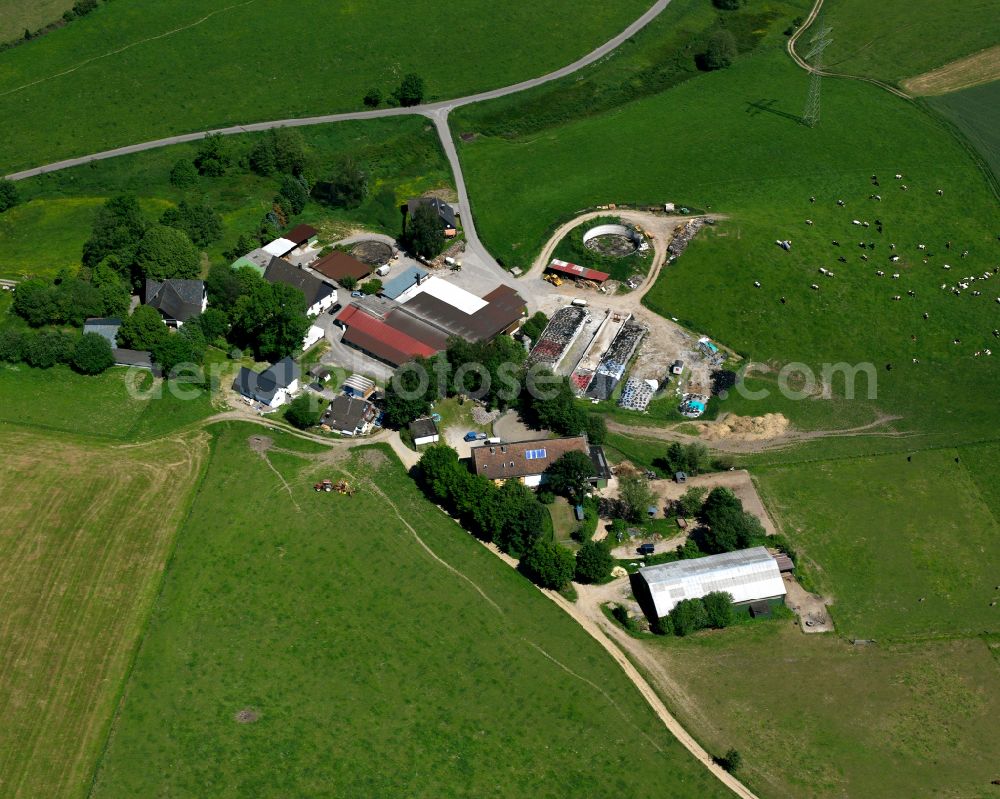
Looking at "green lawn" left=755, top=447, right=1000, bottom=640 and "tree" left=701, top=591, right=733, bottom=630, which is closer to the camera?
"tree" left=701, top=591, right=733, bottom=630

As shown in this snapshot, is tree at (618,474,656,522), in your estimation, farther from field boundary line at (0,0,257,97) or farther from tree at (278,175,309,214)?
field boundary line at (0,0,257,97)

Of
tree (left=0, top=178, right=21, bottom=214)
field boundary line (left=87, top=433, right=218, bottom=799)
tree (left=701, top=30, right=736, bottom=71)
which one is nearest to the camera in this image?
field boundary line (left=87, top=433, right=218, bottom=799)

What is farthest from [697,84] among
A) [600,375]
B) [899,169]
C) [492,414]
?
[492,414]

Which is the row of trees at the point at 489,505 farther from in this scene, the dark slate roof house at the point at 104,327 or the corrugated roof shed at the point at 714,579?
the dark slate roof house at the point at 104,327

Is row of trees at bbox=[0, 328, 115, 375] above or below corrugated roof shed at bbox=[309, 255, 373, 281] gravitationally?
above

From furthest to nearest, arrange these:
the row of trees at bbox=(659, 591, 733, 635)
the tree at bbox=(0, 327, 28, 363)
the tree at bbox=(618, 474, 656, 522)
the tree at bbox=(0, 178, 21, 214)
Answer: the tree at bbox=(0, 178, 21, 214) < the tree at bbox=(0, 327, 28, 363) < the tree at bbox=(618, 474, 656, 522) < the row of trees at bbox=(659, 591, 733, 635)

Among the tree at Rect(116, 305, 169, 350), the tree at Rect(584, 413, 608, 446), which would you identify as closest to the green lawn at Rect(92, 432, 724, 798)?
the tree at Rect(584, 413, 608, 446)

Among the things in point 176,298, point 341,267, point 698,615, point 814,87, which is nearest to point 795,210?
point 814,87
